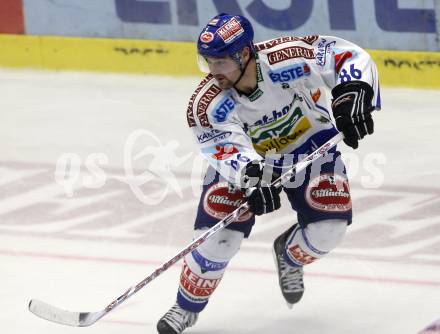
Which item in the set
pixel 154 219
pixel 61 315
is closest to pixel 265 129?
pixel 61 315

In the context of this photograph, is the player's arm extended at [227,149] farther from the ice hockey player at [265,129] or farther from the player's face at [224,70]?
the player's face at [224,70]

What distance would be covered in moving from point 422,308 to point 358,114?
3.41ft

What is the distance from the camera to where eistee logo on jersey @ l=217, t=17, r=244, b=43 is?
16.3 feet

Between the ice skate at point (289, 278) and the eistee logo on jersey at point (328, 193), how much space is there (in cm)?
36

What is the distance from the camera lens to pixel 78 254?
249 inches

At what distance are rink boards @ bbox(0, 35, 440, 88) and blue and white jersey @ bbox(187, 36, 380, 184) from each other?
3.72 meters

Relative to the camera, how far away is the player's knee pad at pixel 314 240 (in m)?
5.24

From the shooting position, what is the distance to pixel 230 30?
499cm

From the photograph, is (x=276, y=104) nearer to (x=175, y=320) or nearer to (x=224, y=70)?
(x=224, y=70)

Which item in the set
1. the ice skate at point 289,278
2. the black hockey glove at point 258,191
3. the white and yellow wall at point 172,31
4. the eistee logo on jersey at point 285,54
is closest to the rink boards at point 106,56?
the white and yellow wall at point 172,31

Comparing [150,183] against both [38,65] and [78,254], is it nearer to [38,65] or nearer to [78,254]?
[78,254]

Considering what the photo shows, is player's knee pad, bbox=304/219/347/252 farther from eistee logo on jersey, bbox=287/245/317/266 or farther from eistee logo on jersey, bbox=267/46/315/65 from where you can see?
eistee logo on jersey, bbox=267/46/315/65

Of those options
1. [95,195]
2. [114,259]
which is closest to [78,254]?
[114,259]

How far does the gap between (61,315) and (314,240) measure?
3.66ft
